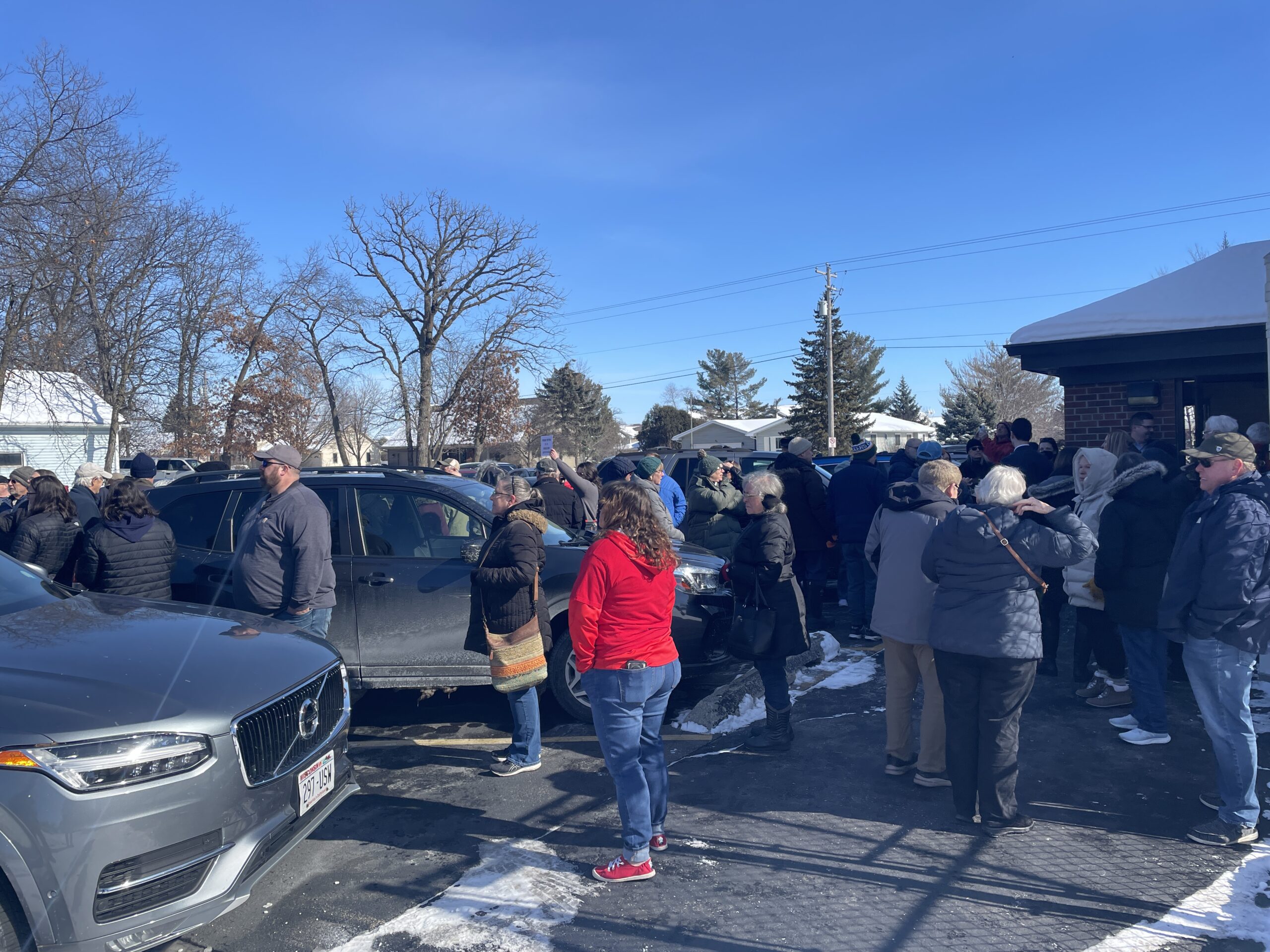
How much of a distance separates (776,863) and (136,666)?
Answer: 9.28 ft

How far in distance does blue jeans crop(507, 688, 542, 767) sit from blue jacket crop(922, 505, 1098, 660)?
7.52 ft

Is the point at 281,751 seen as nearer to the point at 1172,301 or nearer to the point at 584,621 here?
the point at 584,621

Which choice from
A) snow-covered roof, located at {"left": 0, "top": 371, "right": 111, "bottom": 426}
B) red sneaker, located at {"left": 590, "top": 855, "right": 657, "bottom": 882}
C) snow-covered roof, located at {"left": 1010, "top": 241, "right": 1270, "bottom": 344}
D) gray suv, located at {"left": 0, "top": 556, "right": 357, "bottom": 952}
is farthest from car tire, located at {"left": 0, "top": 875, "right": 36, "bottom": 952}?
snow-covered roof, located at {"left": 0, "top": 371, "right": 111, "bottom": 426}

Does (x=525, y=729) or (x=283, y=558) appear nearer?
(x=525, y=729)

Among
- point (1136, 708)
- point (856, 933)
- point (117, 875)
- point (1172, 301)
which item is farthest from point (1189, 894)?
point (1172, 301)

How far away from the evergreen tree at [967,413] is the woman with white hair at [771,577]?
138ft

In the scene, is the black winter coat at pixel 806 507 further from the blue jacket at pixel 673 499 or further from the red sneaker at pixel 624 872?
the red sneaker at pixel 624 872

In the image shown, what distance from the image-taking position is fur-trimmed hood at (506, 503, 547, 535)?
4.78 m

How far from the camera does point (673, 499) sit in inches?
362

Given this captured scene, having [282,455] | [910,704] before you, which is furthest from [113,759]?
[910,704]

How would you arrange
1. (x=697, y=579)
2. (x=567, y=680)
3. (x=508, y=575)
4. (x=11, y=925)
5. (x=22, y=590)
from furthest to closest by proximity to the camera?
(x=697, y=579) → (x=567, y=680) → (x=508, y=575) → (x=22, y=590) → (x=11, y=925)

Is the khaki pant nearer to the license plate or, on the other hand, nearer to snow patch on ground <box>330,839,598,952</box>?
snow patch on ground <box>330,839,598,952</box>

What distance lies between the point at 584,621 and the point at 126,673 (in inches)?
69.1

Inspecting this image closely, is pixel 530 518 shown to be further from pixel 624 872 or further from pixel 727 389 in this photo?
pixel 727 389
